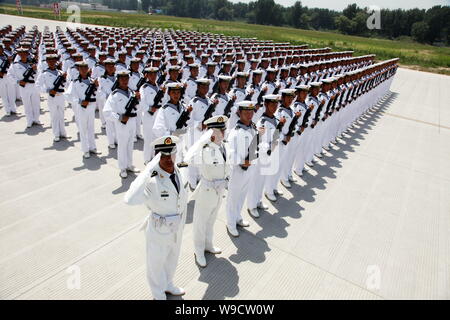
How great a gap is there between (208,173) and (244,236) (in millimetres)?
1831

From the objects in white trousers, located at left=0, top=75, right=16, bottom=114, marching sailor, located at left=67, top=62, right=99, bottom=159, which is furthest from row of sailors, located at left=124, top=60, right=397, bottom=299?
white trousers, located at left=0, top=75, right=16, bottom=114

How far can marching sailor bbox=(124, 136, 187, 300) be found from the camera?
3.28 m

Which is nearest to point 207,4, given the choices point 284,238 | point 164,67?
point 164,67

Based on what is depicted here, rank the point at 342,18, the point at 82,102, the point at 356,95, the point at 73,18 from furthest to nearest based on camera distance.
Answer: the point at 342,18 → the point at 73,18 → the point at 356,95 → the point at 82,102

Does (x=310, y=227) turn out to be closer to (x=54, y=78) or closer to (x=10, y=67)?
(x=54, y=78)

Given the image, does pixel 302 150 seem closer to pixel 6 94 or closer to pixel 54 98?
pixel 54 98

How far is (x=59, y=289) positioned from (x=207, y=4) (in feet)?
513

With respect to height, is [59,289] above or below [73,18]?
below

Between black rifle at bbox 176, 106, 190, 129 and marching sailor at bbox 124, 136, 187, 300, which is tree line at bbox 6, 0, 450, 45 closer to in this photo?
black rifle at bbox 176, 106, 190, 129

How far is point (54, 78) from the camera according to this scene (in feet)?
27.8

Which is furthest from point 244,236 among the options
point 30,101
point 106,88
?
point 30,101

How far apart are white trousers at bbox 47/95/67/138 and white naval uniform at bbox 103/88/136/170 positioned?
2.53 metres

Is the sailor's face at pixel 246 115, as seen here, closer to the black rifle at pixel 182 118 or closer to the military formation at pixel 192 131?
the military formation at pixel 192 131

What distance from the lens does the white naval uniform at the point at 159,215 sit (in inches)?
131
